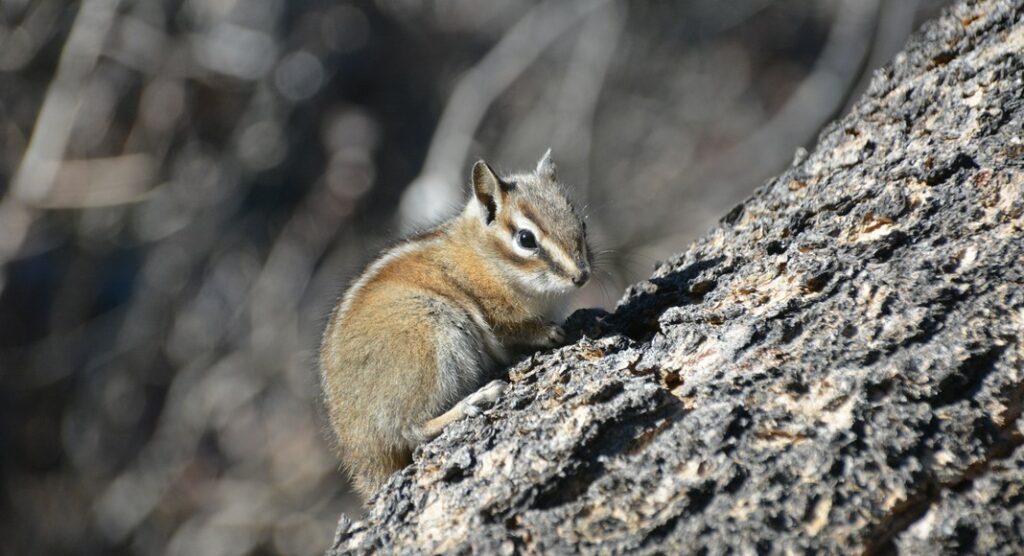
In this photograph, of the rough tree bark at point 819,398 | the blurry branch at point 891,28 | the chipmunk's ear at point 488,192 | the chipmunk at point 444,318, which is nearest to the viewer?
the rough tree bark at point 819,398

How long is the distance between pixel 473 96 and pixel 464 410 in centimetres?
735

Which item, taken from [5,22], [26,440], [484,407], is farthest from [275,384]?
[484,407]

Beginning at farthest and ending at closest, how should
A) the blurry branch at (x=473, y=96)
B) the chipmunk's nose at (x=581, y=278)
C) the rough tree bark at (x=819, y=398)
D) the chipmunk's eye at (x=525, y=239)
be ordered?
the blurry branch at (x=473, y=96)
the chipmunk's eye at (x=525, y=239)
the chipmunk's nose at (x=581, y=278)
the rough tree bark at (x=819, y=398)

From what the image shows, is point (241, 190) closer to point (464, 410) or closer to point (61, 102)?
point (61, 102)

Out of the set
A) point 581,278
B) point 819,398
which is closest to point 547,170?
point 581,278

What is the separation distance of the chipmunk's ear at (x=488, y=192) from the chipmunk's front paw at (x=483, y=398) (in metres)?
1.14

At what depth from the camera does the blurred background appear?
→ 929 centimetres

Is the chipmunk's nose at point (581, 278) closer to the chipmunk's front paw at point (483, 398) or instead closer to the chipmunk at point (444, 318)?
the chipmunk at point (444, 318)

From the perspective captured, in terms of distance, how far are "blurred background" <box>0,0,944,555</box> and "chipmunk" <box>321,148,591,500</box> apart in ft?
13.7

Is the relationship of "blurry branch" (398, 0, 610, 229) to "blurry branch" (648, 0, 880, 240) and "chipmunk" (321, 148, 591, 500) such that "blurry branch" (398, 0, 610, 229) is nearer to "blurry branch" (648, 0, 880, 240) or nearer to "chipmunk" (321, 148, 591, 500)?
"blurry branch" (648, 0, 880, 240)

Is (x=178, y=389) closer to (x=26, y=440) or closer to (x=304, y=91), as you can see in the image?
(x=26, y=440)

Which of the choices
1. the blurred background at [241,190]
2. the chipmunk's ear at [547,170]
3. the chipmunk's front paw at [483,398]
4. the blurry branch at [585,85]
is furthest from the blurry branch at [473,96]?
the chipmunk's front paw at [483,398]

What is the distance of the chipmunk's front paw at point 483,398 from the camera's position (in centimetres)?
347

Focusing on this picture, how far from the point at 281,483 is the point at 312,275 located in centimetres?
226
